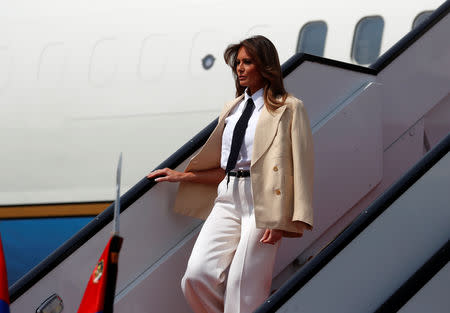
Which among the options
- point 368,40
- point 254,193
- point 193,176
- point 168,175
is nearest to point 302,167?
point 254,193

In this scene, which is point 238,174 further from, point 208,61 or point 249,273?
point 208,61

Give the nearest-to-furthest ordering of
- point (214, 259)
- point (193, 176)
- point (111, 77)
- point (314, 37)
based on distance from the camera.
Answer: point (214, 259), point (193, 176), point (314, 37), point (111, 77)

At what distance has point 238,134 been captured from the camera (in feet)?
9.79

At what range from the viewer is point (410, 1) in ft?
17.0

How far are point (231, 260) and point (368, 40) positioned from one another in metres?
2.88

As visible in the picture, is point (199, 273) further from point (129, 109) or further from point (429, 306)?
point (129, 109)

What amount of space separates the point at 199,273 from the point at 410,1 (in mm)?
3117

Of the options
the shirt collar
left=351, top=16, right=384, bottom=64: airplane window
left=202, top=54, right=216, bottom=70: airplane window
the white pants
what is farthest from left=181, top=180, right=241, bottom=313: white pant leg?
left=202, top=54, right=216, bottom=70: airplane window

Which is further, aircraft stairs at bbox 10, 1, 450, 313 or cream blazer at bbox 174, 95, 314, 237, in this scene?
aircraft stairs at bbox 10, 1, 450, 313

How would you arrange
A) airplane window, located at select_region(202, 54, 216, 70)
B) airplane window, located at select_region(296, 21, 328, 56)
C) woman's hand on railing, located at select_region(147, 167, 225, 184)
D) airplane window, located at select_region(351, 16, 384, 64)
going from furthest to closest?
1. airplane window, located at select_region(202, 54, 216, 70)
2. airplane window, located at select_region(296, 21, 328, 56)
3. airplane window, located at select_region(351, 16, 384, 64)
4. woman's hand on railing, located at select_region(147, 167, 225, 184)

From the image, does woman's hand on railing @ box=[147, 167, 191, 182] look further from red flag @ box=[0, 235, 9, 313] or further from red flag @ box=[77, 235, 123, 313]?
red flag @ box=[77, 235, 123, 313]

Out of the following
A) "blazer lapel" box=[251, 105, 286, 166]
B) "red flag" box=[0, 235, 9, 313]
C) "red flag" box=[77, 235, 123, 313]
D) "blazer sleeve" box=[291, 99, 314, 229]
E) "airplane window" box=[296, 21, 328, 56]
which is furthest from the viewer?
"airplane window" box=[296, 21, 328, 56]

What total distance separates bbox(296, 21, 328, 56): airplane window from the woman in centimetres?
256

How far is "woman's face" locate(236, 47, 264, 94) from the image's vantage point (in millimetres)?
2945
